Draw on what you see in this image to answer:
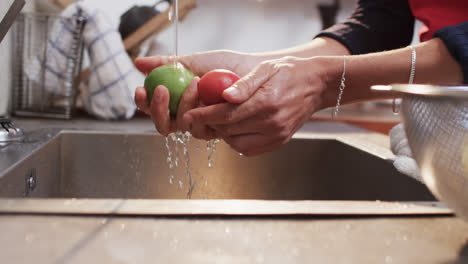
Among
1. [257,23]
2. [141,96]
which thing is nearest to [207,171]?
[141,96]

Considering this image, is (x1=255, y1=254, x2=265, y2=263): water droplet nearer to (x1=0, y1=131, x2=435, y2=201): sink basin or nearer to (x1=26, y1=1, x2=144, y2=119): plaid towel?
(x1=0, y1=131, x2=435, y2=201): sink basin

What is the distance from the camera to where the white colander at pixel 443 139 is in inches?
12.0

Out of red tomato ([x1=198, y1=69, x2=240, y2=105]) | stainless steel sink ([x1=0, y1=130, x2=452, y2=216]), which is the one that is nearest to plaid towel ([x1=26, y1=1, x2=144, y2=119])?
stainless steel sink ([x1=0, y1=130, x2=452, y2=216])

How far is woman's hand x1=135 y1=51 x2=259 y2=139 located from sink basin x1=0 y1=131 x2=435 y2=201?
8.0 inches

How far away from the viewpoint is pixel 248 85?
614 millimetres

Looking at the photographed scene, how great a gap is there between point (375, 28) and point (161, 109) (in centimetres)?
60

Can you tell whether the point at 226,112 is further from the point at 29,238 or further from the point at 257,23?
the point at 257,23

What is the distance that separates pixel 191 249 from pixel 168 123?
0.40 metres

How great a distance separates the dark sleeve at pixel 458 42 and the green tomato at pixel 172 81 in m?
0.42

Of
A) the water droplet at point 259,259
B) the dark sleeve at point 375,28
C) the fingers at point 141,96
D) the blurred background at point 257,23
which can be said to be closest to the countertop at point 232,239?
the water droplet at point 259,259

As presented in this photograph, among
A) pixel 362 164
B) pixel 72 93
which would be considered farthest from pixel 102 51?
pixel 362 164

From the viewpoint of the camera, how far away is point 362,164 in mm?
888

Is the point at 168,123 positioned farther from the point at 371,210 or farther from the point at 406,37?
the point at 406,37

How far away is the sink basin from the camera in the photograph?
87cm
